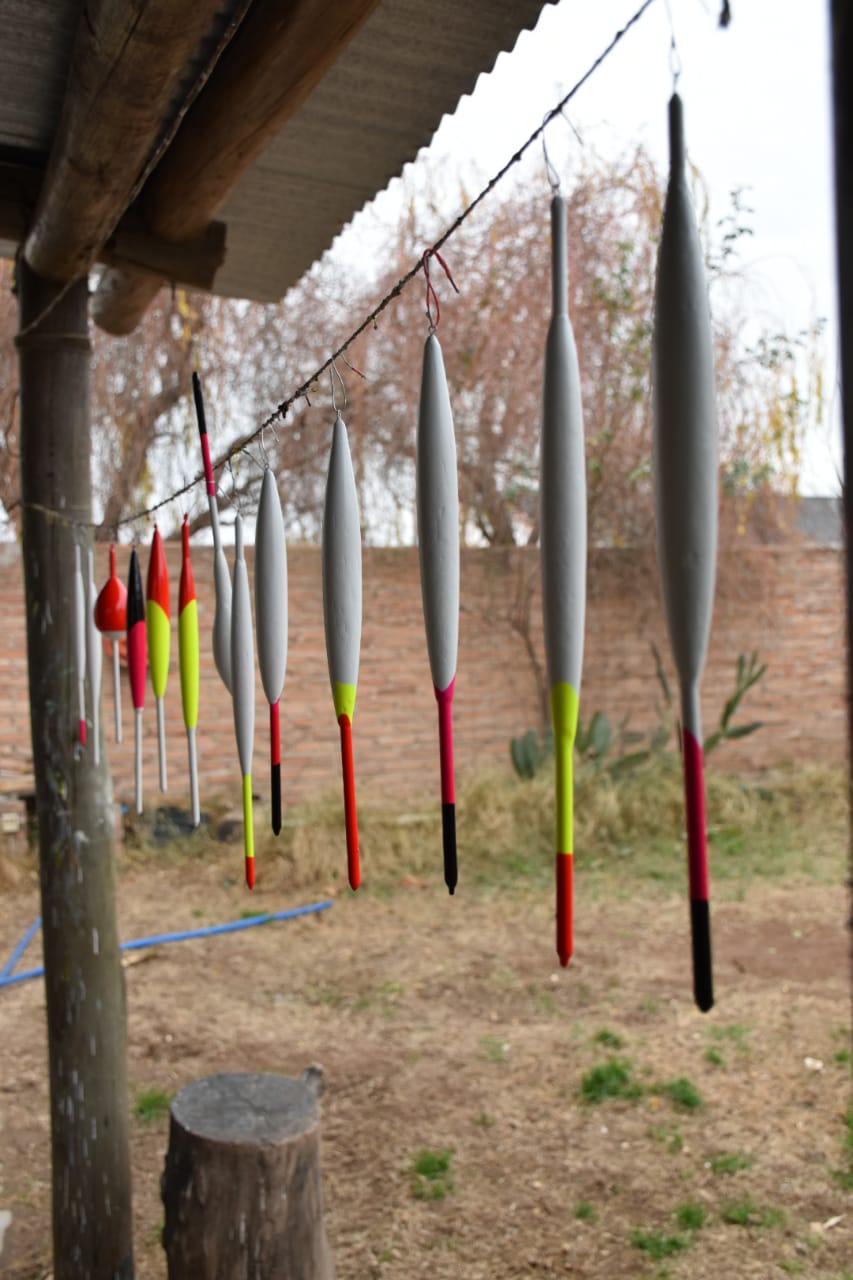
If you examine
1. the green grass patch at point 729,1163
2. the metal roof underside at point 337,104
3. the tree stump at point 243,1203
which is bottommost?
the green grass patch at point 729,1163

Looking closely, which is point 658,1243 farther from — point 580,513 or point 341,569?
point 580,513

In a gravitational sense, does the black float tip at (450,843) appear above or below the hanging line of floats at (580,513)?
below

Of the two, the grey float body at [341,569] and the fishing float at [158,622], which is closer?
the grey float body at [341,569]

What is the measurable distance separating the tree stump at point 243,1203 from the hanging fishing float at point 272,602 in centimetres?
132

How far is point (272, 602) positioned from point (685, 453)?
2.48ft

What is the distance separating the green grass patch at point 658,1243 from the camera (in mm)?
2475

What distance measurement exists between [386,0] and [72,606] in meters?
1.39

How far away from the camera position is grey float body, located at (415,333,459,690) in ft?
2.88

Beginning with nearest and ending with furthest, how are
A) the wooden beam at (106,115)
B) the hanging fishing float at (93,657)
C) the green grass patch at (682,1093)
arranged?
the wooden beam at (106,115), the hanging fishing float at (93,657), the green grass patch at (682,1093)

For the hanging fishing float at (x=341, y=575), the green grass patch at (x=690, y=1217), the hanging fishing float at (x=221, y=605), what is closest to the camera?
the hanging fishing float at (x=341, y=575)

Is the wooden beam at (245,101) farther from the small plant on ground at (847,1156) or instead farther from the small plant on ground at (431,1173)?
the small plant on ground at (847,1156)

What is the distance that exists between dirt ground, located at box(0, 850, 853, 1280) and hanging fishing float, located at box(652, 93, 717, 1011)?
2.28 meters

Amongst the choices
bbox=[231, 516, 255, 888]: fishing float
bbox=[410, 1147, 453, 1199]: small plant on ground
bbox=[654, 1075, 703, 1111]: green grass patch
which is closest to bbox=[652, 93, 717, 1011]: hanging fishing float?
bbox=[231, 516, 255, 888]: fishing float

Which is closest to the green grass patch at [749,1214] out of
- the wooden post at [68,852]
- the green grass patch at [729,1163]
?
the green grass patch at [729,1163]
